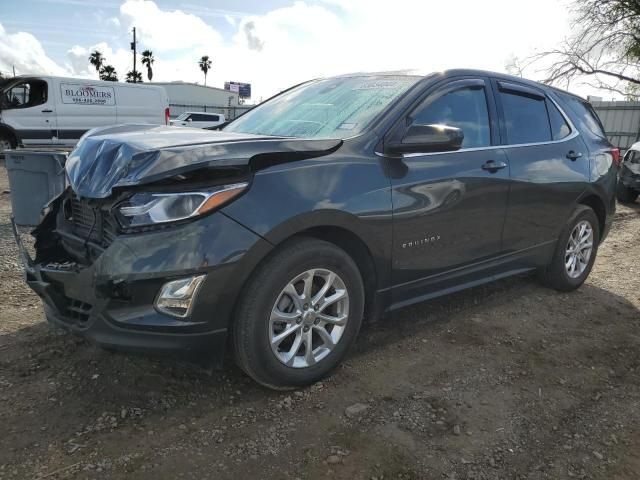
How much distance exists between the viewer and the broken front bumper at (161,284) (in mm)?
2318

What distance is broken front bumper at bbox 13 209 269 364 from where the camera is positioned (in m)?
2.32

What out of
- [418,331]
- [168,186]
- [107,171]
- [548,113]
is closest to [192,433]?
[168,186]

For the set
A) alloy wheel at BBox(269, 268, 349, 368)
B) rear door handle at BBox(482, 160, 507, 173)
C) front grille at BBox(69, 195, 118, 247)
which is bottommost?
alloy wheel at BBox(269, 268, 349, 368)

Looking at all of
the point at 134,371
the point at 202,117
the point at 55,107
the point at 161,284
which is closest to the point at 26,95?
the point at 55,107

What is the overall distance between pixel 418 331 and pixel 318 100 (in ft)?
5.67

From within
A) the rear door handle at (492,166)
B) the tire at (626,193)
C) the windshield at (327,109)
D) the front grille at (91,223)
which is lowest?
the tire at (626,193)

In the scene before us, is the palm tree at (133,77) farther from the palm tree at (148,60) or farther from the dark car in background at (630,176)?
the dark car in background at (630,176)

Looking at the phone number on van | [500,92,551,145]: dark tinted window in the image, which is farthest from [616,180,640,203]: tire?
the phone number on van

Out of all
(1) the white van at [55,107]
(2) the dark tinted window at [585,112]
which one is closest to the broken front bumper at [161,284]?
(2) the dark tinted window at [585,112]

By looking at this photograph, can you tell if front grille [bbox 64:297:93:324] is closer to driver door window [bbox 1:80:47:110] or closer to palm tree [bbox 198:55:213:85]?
driver door window [bbox 1:80:47:110]

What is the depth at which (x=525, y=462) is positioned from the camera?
2.36m

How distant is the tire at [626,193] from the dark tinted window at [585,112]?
558cm

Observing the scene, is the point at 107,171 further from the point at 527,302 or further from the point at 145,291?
the point at 527,302

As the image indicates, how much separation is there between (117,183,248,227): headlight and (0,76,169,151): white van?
13.5m
